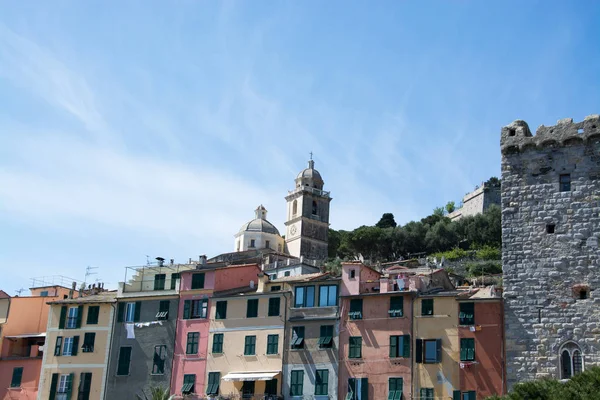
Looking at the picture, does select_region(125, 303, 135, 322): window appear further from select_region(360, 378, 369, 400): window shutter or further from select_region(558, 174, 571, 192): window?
select_region(558, 174, 571, 192): window

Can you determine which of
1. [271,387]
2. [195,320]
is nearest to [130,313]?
[195,320]

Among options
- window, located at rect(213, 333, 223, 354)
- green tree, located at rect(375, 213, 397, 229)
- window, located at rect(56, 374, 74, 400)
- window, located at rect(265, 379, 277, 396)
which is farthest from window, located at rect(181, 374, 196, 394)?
green tree, located at rect(375, 213, 397, 229)

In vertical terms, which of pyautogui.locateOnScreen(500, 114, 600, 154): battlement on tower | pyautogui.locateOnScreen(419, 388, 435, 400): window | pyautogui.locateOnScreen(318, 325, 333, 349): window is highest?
pyautogui.locateOnScreen(500, 114, 600, 154): battlement on tower

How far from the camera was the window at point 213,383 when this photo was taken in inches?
1846

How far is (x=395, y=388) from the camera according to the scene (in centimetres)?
4266

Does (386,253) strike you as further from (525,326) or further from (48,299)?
(525,326)

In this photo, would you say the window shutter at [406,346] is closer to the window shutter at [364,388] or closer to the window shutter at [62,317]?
the window shutter at [364,388]

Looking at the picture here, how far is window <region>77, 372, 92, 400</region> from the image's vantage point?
5056cm

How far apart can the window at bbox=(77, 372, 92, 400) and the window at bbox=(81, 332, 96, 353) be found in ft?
4.78

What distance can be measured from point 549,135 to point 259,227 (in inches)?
2864

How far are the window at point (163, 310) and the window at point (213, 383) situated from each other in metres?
5.09

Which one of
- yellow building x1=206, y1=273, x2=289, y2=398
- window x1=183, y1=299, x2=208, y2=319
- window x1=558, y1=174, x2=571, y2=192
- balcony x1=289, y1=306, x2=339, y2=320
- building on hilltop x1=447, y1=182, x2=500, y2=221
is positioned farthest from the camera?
building on hilltop x1=447, y1=182, x2=500, y2=221

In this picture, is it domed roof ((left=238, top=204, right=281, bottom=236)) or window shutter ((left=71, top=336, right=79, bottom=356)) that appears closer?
window shutter ((left=71, top=336, right=79, bottom=356))

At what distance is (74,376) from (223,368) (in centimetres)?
1024
